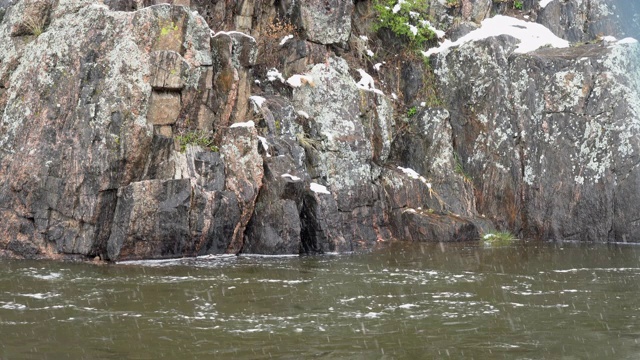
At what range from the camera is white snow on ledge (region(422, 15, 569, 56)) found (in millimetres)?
24078

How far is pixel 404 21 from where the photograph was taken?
2503 cm

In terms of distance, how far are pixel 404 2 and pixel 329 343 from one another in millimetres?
18621

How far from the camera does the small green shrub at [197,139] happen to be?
57.1 ft

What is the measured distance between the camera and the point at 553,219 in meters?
21.8

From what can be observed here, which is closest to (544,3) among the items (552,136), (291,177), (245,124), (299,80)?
(552,136)

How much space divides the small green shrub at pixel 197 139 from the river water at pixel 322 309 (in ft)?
9.75

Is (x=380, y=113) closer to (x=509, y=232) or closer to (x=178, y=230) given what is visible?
(x=509, y=232)

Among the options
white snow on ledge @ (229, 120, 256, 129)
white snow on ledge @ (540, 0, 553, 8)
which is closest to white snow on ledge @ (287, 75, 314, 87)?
white snow on ledge @ (229, 120, 256, 129)

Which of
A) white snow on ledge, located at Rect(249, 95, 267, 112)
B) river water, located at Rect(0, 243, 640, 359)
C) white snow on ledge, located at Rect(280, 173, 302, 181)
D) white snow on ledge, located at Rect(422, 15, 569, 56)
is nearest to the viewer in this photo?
river water, located at Rect(0, 243, 640, 359)

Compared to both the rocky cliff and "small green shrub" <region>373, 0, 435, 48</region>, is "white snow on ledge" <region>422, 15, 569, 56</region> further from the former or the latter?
"small green shrub" <region>373, 0, 435, 48</region>

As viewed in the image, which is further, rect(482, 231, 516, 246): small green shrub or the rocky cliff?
rect(482, 231, 516, 246): small green shrub

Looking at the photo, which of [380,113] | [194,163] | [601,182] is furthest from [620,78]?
[194,163]

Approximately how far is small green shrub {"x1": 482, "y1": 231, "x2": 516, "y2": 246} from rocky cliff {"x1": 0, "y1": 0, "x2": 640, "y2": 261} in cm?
46

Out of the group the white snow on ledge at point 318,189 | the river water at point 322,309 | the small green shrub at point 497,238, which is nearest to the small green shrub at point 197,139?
the white snow on ledge at point 318,189
